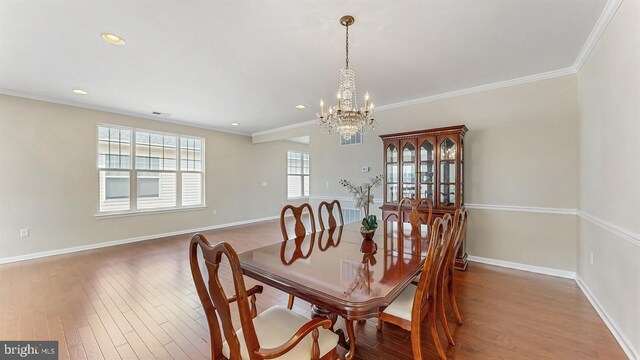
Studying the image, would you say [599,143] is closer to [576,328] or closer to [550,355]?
[576,328]

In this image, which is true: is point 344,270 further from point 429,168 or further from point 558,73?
point 558,73

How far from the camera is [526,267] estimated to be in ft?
11.4

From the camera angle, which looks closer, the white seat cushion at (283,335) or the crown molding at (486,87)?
the white seat cushion at (283,335)

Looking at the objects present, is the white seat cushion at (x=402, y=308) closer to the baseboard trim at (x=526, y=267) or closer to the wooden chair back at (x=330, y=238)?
the wooden chair back at (x=330, y=238)

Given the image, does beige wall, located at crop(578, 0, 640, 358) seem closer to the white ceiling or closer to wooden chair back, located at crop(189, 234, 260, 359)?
the white ceiling

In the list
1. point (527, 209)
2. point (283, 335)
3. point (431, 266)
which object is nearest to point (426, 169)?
point (527, 209)

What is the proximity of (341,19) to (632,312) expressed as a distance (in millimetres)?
3112

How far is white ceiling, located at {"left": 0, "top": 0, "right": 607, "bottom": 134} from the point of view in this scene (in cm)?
207

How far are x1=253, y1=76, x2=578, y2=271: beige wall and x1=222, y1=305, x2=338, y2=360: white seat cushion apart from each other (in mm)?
3409

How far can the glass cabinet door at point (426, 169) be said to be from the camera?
3.82m

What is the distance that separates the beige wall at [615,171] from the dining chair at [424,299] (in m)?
1.34

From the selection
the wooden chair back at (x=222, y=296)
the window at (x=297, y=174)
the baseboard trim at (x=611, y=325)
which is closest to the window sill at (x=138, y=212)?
the window at (x=297, y=174)

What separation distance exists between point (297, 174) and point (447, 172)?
5.87m

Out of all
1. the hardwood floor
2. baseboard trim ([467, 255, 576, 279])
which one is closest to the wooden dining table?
the hardwood floor
